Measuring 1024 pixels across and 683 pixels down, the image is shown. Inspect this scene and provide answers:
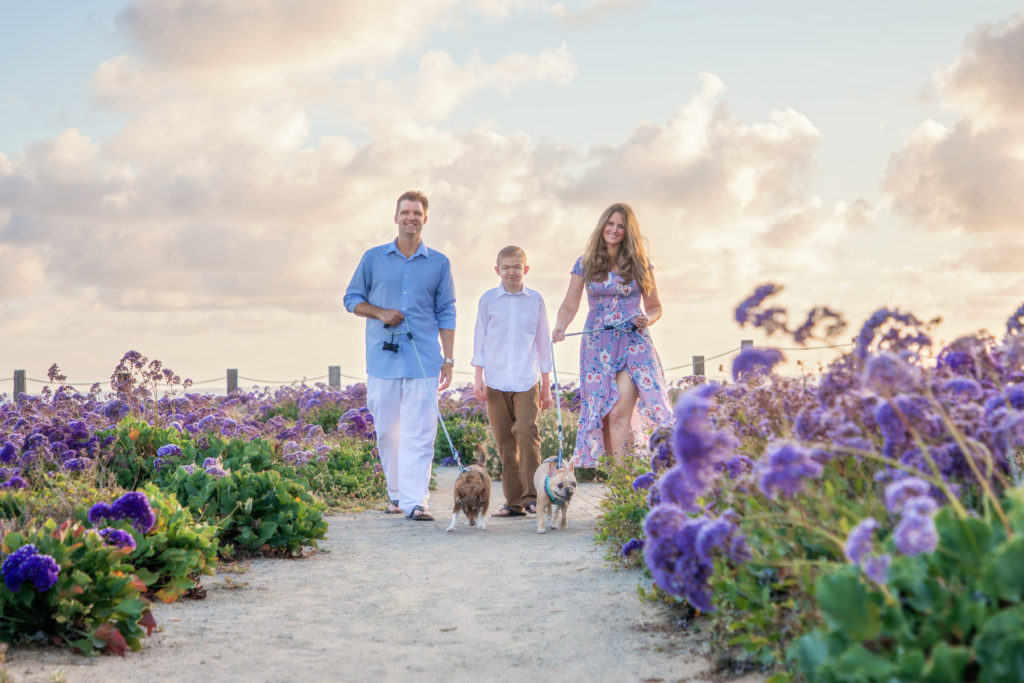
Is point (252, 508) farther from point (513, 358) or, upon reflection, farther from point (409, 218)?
point (409, 218)

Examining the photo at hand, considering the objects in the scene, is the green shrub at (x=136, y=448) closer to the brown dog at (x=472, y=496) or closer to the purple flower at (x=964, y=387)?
the brown dog at (x=472, y=496)

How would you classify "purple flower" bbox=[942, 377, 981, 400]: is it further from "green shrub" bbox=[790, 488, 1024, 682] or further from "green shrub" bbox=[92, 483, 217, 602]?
"green shrub" bbox=[92, 483, 217, 602]

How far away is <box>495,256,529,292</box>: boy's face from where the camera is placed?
25.9ft

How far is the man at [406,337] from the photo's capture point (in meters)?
8.13

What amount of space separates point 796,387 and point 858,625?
1.54 meters

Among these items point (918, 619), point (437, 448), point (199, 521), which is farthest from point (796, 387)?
point (437, 448)

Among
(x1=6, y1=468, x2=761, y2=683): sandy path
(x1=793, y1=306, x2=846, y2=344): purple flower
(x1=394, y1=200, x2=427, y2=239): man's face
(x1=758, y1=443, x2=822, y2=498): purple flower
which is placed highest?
(x1=394, y1=200, x2=427, y2=239): man's face

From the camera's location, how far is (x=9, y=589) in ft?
13.2

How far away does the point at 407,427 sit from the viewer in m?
8.16

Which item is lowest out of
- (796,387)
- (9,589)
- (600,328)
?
(9,589)

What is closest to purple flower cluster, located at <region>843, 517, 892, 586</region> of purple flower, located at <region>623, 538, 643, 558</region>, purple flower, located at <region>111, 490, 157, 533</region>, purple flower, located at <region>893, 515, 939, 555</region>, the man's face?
purple flower, located at <region>893, 515, 939, 555</region>

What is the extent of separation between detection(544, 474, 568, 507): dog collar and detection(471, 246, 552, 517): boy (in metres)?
0.83

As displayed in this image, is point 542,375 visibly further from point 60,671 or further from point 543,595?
point 60,671

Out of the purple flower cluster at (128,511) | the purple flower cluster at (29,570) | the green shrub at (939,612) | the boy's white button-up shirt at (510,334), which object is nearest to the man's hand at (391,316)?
the boy's white button-up shirt at (510,334)
